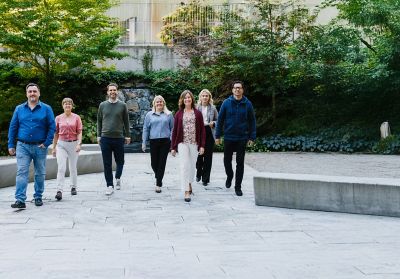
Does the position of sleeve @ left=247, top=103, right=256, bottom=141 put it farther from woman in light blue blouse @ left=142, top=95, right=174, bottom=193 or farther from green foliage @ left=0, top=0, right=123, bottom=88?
green foliage @ left=0, top=0, right=123, bottom=88

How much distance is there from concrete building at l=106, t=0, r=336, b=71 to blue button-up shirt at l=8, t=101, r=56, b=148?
1471cm

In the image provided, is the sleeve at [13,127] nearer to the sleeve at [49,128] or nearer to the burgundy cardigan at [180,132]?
the sleeve at [49,128]

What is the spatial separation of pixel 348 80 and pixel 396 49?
2162mm

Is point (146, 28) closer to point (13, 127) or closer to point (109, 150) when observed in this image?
point (109, 150)

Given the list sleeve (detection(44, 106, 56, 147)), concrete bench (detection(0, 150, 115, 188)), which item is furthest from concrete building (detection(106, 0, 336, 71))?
sleeve (detection(44, 106, 56, 147))

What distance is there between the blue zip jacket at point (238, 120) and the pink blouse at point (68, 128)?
2477 mm

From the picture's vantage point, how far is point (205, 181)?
1109 centimetres

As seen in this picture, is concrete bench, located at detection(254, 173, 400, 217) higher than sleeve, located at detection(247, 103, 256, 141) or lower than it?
lower

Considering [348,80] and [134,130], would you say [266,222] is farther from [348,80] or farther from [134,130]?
[134,130]

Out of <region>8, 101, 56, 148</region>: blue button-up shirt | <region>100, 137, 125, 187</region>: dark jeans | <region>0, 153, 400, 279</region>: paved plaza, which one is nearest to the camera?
<region>0, 153, 400, 279</region>: paved plaza

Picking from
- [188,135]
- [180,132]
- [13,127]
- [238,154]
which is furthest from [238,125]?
[13,127]

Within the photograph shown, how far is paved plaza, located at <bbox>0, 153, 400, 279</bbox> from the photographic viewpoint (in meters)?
4.98

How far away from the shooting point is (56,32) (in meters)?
19.7

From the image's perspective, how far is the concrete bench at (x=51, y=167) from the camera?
1096 centimetres
